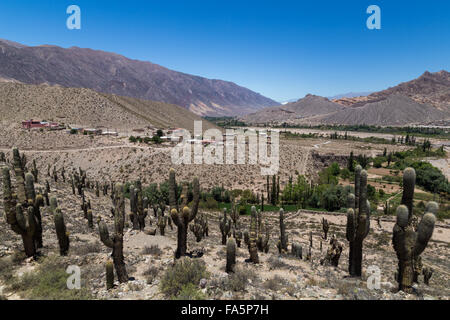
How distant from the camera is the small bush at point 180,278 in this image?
7.47 metres

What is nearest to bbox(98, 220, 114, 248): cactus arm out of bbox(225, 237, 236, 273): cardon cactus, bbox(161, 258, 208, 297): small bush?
bbox(161, 258, 208, 297): small bush

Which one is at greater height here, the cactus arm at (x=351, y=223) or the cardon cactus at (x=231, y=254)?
the cactus arm at (x=351, y=223)

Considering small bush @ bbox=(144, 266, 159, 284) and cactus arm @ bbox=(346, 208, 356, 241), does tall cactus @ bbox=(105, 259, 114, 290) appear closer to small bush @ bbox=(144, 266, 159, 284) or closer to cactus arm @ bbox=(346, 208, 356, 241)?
small bush @ bbox=(144, 266, 159, 284)

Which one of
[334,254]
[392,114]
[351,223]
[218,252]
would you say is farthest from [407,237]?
[392,114]

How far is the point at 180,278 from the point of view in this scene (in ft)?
25.4

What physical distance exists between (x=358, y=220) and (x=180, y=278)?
6.82 m

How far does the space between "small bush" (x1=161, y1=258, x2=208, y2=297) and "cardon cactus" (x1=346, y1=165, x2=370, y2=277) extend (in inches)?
232

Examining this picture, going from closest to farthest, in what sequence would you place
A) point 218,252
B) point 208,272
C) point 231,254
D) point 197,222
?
point 208,272 → point 231,254 → point 218,252 → point 197,222

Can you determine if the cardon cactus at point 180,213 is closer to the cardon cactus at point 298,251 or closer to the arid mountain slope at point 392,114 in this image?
the cardon cactus at point 298,251

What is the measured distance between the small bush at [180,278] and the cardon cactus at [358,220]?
→ 232 inches

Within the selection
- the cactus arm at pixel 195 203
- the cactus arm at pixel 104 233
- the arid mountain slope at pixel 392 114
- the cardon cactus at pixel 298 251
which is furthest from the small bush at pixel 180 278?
the arid mountain slope at pixel 392 114

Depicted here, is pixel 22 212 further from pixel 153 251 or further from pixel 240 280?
pixel 240 280
